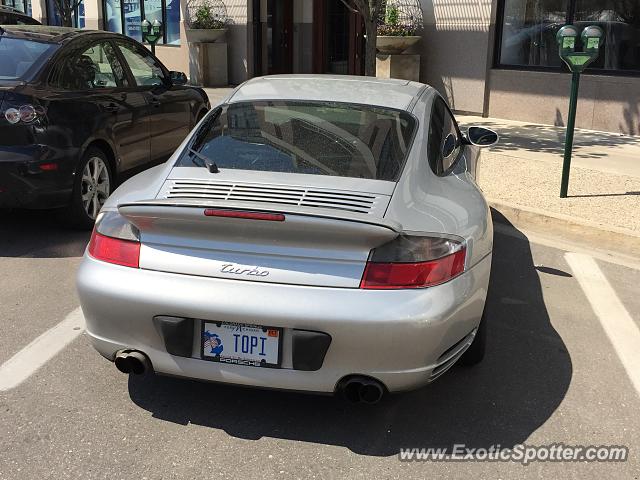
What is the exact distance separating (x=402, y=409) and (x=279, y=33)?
51.2ft

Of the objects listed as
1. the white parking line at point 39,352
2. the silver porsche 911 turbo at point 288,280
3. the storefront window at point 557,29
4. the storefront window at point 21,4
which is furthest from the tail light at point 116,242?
the storefront window at point 21,4

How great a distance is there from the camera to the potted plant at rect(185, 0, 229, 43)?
1620cm

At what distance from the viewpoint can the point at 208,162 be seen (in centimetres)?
343

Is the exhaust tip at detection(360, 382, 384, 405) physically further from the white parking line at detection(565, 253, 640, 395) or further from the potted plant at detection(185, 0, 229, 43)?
the potted plant at detection(185, 0, 229, 43)

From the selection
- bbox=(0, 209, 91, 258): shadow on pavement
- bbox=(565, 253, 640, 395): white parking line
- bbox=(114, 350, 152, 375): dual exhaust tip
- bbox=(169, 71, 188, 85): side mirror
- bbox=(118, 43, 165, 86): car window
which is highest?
bbox=(118, 43, 165, 86): car window

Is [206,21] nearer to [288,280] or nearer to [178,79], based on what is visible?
[178,79]

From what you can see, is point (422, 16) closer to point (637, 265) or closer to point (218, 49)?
point (218, 49)

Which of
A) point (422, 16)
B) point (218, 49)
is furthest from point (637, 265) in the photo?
point (218, 49)

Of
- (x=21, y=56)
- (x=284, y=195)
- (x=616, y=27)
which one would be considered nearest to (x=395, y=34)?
(x=616, y=27)

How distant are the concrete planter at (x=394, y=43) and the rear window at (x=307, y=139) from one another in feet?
30.4

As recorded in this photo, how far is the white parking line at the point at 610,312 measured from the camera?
392cm

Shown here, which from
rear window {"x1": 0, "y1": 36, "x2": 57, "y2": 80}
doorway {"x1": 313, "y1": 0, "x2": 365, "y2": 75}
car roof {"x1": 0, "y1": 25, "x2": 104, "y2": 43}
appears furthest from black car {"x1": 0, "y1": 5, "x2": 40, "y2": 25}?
doorway {"x1": 313, "y1": 0, "x2": 365, "y2": 75}

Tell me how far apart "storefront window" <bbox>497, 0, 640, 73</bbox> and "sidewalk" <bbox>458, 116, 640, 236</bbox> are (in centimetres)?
118

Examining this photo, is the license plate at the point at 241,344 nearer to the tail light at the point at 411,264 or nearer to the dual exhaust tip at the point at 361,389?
the dual exhaust tip at the point at 361,389
